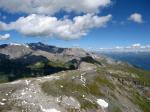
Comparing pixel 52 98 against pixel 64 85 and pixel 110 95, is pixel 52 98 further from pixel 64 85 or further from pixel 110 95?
pixel 110 95

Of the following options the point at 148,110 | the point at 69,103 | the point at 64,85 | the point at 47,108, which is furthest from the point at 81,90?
the point at 148,110

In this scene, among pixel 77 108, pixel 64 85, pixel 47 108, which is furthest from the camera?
pixel 64 85

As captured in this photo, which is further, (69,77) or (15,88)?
(69,77)

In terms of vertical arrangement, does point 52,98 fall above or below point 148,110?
above

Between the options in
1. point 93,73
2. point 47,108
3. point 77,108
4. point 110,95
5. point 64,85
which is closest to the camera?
point 47,108

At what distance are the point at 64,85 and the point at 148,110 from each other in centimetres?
7321

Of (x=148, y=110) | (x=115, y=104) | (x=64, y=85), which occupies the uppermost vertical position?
(x=64, y=85)

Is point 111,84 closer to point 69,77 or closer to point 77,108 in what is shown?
point 69,77

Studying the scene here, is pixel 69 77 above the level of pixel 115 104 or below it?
above

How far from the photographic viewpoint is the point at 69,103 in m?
126

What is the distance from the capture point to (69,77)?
535 feet

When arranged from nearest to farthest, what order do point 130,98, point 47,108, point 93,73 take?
1. point 47,108
2. point 130,98
3. point 93,73

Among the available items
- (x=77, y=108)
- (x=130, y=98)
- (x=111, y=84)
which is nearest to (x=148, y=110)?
(x=130, y=98)

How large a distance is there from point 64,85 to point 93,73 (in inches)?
1923
